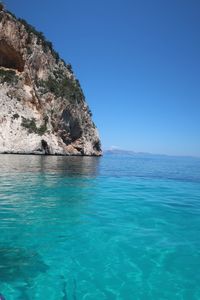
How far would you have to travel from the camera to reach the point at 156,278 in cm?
676

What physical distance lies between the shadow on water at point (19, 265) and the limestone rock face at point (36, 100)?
45.4m

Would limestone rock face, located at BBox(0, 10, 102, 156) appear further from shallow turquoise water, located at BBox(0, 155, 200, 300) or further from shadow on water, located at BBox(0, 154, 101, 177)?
shallow turquoise water, located at BBox(0, 155, 200, 300)

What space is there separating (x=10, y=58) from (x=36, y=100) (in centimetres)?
965

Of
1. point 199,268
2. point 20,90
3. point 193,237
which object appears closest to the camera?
point 199,268

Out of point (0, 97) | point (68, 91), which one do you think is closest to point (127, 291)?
point (0, 97)

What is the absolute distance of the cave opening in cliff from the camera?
60.1 meters

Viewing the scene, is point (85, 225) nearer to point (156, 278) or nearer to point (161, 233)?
point (161, 233)

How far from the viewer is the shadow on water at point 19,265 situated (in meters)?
6.43

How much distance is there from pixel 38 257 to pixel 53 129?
56.7 meters

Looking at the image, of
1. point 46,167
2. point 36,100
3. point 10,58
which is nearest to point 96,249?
point 46,167

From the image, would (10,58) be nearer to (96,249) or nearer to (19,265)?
(96,249)

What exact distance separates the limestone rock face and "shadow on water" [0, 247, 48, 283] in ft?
149

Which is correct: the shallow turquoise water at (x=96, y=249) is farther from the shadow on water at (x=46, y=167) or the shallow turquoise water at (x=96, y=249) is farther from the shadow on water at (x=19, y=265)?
the shadow on water at (x=46, y=167)

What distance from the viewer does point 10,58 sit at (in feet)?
202
